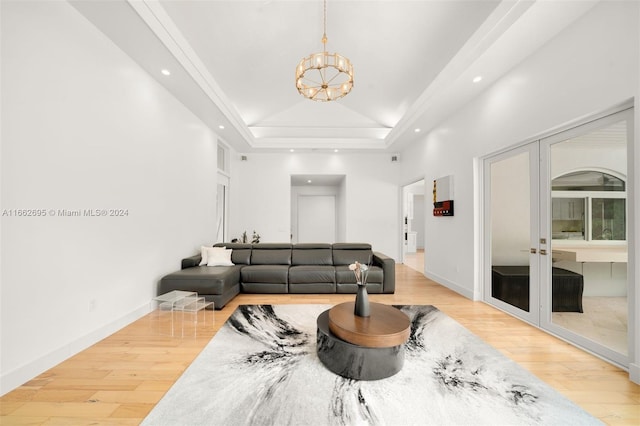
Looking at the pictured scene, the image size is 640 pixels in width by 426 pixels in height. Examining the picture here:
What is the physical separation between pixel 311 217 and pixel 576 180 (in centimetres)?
747

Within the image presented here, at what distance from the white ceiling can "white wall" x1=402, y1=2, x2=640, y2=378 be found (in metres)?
0.18

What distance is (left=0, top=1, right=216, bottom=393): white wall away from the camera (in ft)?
6.27

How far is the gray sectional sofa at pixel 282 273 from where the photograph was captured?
3.48 meters

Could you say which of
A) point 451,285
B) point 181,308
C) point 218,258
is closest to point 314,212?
point 218,258

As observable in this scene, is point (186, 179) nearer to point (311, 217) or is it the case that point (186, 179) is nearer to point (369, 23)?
point (369, 23)

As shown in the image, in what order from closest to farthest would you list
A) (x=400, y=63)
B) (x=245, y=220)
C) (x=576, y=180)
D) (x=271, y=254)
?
1. (x=576, y=180)
2. (x=400, y=63)
3. (x=271, y=254)
4. (x=245, y=220)

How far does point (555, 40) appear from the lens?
2.64 metres

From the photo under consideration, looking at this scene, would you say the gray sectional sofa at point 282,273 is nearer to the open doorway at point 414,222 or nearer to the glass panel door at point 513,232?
the glass panel door at point 513,232

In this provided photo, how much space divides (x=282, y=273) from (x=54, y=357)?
265 cm

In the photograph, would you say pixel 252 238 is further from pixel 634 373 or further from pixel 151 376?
pixel 634 373

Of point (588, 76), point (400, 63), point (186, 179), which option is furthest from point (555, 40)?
point (186, 179)

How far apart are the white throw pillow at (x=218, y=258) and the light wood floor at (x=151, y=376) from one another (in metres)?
1.13

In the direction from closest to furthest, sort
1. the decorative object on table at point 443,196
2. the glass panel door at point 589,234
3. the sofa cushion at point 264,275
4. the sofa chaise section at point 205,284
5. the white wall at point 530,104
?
the white wall at point 530,104 → the glass panel door at point 589,234 → the sofa chaise section at point 205,284 → the sofa cushion at point 264,275 → the decorative object on table at point 443,196

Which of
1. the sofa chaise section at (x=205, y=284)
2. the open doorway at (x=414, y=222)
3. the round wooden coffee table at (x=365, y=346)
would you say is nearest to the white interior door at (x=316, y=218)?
the open doorway at (x=414, y=222)
